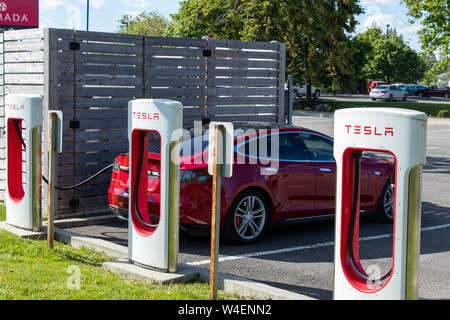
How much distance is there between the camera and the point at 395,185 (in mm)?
4824

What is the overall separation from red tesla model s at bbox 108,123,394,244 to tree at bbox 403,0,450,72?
30209 mm

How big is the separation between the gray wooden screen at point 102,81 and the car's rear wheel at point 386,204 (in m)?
3.35

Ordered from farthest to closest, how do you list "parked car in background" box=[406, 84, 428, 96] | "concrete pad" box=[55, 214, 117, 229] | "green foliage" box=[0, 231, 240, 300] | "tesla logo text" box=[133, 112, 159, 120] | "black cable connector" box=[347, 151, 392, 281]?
"parked car in background" box=[406, 84, 428, 96], "concrete pad" box=[55, 214, 117, 229], "tesla logo text" box=[133, 112, 159, 120], "green foliage" box=[0, 231, 240, 300], "black cable connector" box=[347, 151, 392, 281]

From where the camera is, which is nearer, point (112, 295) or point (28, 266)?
point (112, 295)

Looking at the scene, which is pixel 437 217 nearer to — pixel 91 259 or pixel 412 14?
pixel 91 259

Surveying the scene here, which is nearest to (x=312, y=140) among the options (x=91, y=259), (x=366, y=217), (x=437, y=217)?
(x=366, y=217)

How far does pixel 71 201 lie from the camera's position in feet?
33.0

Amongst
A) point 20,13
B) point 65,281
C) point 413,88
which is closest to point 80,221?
point 65,281

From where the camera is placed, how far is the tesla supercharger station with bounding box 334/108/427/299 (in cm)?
468

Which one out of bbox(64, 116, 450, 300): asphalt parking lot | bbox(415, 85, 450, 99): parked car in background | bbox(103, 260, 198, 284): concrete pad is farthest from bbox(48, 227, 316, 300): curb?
bbox(415, 85, 450, 99): parked car in background

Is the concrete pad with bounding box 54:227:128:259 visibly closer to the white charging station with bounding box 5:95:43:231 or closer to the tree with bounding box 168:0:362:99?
the white charging station with bounding box 5:95:43:231

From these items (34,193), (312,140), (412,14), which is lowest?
(34,193)

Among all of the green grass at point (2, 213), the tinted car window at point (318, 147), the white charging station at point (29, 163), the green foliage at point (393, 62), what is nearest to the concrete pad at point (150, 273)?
the white charging station at point (29, 163)
